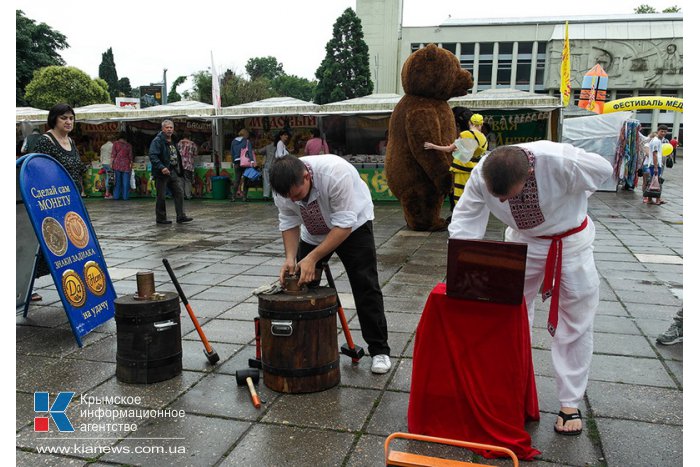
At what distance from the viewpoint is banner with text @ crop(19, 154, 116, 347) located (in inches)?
154

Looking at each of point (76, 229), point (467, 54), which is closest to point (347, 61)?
point (467, 54)

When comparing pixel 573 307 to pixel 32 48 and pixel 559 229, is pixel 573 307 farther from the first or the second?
pixel 32 48

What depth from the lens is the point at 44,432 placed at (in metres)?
2.87

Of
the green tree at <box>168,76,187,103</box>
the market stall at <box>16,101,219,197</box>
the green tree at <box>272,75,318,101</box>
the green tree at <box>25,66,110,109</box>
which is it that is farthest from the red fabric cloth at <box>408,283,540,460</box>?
the green tree at <box>272,75,318,101</box>

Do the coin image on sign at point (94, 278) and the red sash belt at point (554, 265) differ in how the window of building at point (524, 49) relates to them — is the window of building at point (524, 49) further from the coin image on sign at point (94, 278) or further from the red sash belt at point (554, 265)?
the red sash belt at point (554, 265)

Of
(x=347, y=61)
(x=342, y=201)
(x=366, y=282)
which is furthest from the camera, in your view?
(x=347, y=61)

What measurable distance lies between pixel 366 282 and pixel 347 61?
4560cm

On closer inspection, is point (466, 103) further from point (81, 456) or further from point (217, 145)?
point (81, 456)

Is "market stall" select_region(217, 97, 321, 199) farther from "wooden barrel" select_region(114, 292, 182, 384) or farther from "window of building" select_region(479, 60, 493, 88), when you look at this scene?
"window of building" select_region(479, 60, 493, 88)

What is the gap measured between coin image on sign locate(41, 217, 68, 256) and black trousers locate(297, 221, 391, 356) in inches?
79.9

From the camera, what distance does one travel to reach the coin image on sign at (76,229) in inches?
167

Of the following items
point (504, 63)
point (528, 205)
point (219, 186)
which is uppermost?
point (504, 63)

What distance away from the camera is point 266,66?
87.0m

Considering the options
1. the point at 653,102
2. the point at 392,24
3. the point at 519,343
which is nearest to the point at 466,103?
the point at 653,102
